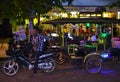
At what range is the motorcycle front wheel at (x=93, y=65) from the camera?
1509 cm

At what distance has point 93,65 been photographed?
49.6ft

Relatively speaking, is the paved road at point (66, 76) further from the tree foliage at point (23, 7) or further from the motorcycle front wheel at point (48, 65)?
the tree foliage at point (23, 7)

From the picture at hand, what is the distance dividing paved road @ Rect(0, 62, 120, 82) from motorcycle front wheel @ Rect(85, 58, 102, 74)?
0.20 m

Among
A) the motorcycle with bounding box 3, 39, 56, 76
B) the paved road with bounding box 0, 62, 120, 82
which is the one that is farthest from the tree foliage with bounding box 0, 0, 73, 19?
the paved road with bounding box 0, 62, 120, 82

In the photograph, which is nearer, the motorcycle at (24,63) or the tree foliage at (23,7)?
the motorcycle at (24,63)

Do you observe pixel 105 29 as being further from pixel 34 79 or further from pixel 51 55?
pixel 34 79

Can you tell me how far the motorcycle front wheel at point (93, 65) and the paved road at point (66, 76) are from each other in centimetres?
20

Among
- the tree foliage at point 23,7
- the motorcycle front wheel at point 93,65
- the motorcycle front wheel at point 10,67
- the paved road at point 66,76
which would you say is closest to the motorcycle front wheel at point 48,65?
the paved road at point 66,76

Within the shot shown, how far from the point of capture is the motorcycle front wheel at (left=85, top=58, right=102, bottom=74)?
15086 millimetres

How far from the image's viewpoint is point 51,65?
14.9 m

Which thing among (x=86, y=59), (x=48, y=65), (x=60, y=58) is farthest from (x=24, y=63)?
(x=60, y=58)

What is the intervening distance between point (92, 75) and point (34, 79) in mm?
2262

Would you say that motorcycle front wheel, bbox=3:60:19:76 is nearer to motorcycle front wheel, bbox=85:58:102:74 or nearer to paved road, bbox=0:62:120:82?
paved road, bbox=0:62:120:82

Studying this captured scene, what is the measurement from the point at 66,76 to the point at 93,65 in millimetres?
1402
